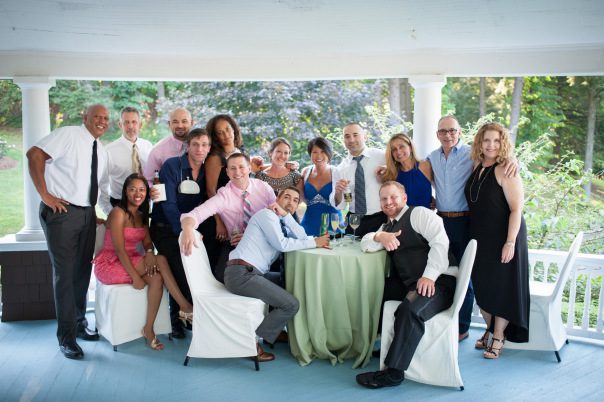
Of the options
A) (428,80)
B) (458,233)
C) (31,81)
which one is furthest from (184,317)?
(428,80)

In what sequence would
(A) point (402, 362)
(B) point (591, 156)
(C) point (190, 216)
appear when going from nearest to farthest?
(A) point (402, 362)
(C) point (190, 216)
(B) point (591, 156)

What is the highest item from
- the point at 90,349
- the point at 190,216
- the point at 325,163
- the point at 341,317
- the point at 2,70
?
the point at 2,70

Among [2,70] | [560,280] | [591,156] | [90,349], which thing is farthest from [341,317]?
[591,156]

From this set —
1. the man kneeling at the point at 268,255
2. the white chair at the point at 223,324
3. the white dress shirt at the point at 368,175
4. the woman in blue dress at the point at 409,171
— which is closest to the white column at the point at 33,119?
the white chair at the point at 223,324

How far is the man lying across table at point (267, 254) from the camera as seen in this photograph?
407 cm

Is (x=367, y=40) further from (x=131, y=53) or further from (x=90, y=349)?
(x=90, y=349)

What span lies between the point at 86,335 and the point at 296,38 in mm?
2948

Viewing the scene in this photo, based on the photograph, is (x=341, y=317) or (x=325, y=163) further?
(x=325, y=163)

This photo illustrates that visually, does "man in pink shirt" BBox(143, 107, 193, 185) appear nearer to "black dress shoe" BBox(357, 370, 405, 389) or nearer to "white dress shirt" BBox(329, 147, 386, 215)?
"white dress shirt" BBox(329, 147, 386, 215)

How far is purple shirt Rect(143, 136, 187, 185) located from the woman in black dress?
2268 mm

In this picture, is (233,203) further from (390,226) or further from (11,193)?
(11,193)

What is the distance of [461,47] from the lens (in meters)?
5.45

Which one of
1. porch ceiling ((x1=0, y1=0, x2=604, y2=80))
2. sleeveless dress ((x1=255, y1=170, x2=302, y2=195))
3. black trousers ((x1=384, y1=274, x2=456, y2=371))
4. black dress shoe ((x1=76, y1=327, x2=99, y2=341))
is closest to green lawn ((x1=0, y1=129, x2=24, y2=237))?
porch ceiling ((x1=0, y1=0, x2=604, y2=80))

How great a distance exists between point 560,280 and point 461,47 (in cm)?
232
